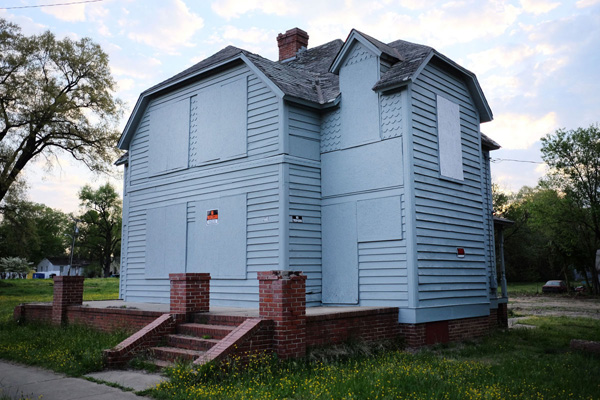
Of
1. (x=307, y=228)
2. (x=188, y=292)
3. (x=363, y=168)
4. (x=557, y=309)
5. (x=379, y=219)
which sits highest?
(x=363, y=168)

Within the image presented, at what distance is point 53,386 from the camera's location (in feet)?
24.2

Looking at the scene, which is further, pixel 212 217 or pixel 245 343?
pixel 212 217

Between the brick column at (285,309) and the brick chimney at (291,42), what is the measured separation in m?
11.4

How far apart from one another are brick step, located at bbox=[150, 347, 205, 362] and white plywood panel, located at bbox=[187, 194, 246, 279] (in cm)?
344

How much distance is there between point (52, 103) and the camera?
95.0ft

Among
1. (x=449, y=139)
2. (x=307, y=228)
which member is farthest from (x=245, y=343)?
(x=449, y=139)

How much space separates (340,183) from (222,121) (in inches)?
144

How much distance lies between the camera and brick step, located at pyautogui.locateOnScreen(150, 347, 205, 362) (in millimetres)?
8339

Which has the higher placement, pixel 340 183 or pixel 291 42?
pixel 291 42

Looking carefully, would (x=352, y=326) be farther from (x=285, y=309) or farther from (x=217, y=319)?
(x=217, y=319)

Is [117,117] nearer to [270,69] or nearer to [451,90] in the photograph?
[270,69]

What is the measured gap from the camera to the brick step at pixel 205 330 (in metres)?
8.88

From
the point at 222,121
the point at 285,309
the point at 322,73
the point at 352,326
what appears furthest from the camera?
the point at 322,73

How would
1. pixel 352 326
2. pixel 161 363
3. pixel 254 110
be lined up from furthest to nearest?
pixel 254 110 → pixel 352 326 → pixel 161 363
